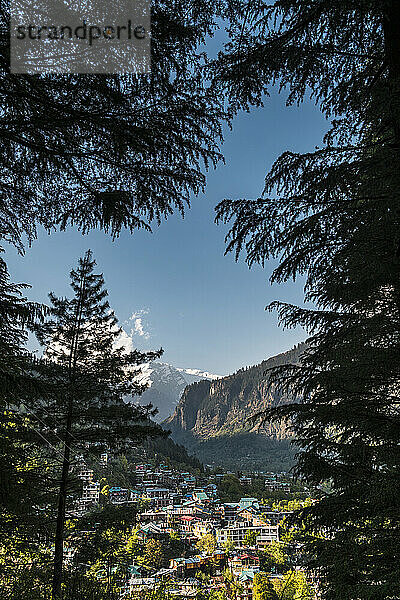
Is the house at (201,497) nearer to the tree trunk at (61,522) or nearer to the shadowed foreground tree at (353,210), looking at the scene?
the tree trunk at (61,522)

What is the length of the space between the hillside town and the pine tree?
3.92ft

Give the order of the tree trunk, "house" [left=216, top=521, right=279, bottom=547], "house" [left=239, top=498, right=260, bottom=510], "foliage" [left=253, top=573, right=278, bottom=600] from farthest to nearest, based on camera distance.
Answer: "house" [left=239, top=498, right=260, bottom=510] → "house" [left=216, top=521, right=279, bottom=547] → "foliage" [left=253, top=573, right=278, bottom=600] → the tree trunk

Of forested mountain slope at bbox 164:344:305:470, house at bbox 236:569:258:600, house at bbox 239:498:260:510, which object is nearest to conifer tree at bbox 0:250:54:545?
house at bbox 236:569:258:600

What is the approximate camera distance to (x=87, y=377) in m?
7.79

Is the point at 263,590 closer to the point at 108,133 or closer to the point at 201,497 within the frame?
the point at 108,133

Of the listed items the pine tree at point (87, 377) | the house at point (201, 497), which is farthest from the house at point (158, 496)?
the pine tree at point (87, 377)

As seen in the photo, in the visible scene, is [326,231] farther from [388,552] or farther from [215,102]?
[388,552]

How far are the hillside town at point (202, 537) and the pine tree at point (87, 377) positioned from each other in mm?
1194

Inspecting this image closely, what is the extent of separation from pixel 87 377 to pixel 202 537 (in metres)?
37.8

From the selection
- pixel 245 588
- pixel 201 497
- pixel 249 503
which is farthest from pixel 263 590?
pixel 201 497

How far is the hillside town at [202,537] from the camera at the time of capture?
21.7m

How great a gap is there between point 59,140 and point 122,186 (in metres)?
0.49

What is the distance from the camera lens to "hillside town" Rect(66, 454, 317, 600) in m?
21.7

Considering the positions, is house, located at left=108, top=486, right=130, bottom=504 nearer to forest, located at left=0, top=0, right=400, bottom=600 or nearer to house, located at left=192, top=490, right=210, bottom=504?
house, located at left=192, top=490, right=210, bottom=504
